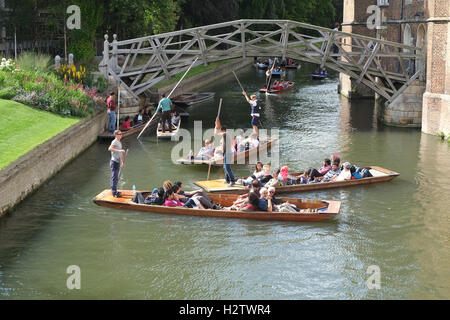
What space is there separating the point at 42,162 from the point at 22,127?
2465mm

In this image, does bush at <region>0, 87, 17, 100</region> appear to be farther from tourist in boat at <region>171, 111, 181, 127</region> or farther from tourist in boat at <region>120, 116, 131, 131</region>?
tourist in boat at <region>171, 111, 181, 127</region>

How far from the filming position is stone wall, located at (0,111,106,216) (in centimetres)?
1396

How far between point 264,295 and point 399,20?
2140 centimetres

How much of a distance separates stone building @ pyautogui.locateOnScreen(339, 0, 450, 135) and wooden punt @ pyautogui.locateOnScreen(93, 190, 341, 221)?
9.36 meters

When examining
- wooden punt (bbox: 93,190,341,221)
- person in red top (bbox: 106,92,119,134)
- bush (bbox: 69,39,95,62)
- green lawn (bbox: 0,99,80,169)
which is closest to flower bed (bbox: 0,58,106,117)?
green lawn (bbox: 0,99,80,169)

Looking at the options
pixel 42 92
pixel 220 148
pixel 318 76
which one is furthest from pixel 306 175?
pixel 318 76

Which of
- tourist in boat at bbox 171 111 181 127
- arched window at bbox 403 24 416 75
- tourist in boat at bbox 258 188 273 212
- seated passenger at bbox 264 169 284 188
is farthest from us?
arched window at bbox 403 24 416 75

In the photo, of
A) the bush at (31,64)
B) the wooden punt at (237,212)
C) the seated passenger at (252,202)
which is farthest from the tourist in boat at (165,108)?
the seated passenger at (252,202)

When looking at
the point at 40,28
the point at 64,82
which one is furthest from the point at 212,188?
the point at 40,28

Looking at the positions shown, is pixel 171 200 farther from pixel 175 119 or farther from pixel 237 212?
pixel 175 119

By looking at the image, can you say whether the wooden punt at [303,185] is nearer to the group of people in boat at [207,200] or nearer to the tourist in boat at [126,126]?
the group of people in boat at [207,200]

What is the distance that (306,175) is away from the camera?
55.1ft

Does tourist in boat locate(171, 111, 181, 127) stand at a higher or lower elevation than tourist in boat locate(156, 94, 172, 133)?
lower

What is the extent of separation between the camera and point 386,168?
18.8 m
